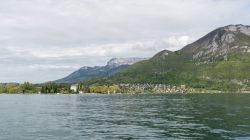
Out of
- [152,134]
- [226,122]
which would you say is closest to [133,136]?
[152,134]

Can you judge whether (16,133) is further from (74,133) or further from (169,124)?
(169,124)

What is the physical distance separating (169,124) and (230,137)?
78.2ft

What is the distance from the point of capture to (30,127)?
8875 cm

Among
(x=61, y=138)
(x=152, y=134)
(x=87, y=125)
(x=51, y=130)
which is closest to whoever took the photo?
(x=61, y=138)

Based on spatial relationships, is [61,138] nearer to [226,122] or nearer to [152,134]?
[152,134]

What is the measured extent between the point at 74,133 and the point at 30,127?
1409cm

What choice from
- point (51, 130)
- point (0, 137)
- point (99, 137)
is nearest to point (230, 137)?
point (99, 137)

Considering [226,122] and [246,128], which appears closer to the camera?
[246,128]

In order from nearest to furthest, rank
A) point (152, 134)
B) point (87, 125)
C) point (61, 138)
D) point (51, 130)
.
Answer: point (61, 138), point (152, 134), point (51, 130), point (87, 125)

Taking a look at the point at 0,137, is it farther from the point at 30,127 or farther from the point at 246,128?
the point at 246,128

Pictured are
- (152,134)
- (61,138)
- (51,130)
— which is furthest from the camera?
(51,130)

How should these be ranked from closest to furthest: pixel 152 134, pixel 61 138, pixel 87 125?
1. pixel 61 138
2. pixel 152 134
3. pixel 87 125

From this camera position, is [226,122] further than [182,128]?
Yes

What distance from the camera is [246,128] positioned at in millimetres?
86312
